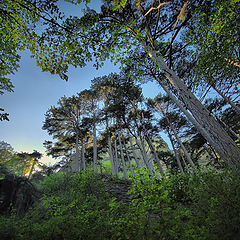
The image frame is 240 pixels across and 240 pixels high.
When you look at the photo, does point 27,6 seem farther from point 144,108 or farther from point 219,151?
point 144,108

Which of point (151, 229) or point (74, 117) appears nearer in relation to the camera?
point (151, 229)

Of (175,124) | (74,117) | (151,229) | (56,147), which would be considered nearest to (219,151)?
(151,229)

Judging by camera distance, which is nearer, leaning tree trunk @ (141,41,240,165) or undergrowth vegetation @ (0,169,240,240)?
undergrowth vegetation @ (0,169,240,240)

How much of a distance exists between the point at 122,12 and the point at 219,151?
7704mm

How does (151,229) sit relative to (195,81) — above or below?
below

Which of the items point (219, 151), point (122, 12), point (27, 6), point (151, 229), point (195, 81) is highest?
point (122, 12)

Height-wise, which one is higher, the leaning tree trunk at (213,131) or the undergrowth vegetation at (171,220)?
the leaning tree trunk at (213,131)

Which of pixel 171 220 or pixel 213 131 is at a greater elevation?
pixel 213 131

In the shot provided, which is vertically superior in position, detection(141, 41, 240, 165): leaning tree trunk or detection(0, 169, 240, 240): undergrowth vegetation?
detection(141, 41, 240, 165): leaning tree trunk

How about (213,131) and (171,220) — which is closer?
(171,220)

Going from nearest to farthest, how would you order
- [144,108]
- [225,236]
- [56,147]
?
[225,236] → [144,108] → [56,147]

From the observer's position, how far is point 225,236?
4.42 feet

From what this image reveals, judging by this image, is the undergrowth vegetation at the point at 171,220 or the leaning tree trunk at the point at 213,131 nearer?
the undergrowth vegetation at the point at 171,220

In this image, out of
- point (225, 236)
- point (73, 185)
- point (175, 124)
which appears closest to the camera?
point (225, 236)
